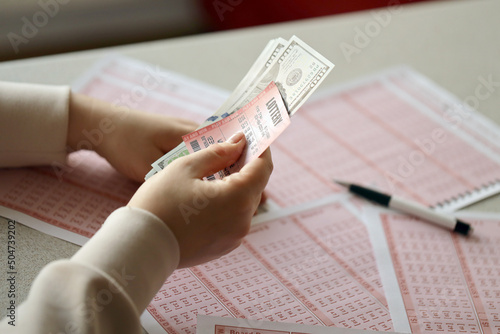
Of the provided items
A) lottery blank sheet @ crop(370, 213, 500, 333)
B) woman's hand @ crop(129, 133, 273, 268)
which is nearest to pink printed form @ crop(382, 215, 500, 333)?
lottery blank sheet @ crop(370, 213, 500, 333)

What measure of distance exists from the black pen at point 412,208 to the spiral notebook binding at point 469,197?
0.04 m

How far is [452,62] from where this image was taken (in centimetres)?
126

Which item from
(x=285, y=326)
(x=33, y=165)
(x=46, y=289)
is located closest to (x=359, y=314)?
(x=285, y=326)

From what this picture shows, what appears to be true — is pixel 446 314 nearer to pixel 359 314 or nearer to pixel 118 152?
pixel 359 314

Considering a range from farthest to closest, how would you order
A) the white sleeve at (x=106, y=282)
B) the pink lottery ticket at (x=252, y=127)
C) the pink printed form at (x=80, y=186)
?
the pink printed form at (x=80, y=186) → the pink lottery ticket at (x=252, y=127) → the white sleeve at (x=106, y=282)

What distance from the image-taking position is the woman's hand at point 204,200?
2.09ft

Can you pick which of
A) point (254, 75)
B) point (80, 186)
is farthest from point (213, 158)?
point (80, 186)

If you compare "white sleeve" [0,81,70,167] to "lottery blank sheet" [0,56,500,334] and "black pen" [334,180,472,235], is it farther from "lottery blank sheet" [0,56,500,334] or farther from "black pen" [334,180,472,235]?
"black pen" [334,180,472,235]

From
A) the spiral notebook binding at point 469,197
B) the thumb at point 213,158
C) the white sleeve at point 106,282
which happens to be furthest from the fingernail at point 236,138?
the spiral notebook binding at point 469,197

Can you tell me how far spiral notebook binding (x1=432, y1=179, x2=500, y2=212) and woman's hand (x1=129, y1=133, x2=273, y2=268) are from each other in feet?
1.24

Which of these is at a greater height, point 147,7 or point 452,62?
point 452,62

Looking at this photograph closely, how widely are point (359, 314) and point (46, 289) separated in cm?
37

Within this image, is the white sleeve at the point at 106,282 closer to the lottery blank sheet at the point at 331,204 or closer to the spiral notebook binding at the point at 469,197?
the lottery blank sheet at the point at 331,204

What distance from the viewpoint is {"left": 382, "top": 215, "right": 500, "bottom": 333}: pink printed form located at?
743mm
